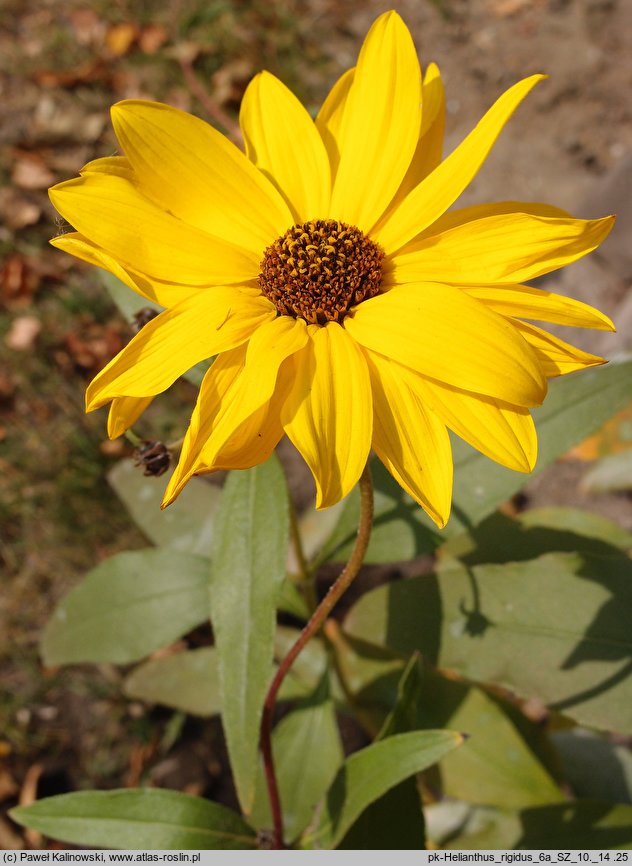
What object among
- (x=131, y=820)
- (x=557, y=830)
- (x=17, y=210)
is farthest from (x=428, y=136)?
(x=17, y=210)

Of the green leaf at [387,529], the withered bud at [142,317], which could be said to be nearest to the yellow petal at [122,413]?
the withered bud at [142,317]

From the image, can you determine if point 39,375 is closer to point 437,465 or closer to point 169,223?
point 169,223

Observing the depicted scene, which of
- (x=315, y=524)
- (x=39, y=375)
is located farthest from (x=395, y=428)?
(x=39, y=375)

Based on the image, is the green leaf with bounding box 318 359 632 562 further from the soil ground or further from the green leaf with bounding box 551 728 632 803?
the soil ground

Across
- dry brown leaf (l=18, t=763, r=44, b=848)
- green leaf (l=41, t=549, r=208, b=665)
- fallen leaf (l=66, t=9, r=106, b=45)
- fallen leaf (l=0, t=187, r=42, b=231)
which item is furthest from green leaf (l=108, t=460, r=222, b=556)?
fallen leaf (l=66, t=9, r=106, b=45)

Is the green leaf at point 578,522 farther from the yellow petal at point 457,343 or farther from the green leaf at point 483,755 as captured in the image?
the yellow petal at point 457,343
